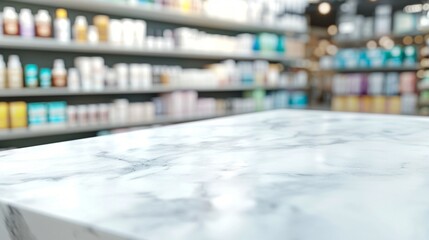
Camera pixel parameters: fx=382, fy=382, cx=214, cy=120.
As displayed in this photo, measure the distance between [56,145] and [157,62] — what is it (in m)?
2.93

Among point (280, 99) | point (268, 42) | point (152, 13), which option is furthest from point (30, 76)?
point (280, 99)

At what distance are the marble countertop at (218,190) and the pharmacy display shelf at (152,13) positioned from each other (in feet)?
7.42

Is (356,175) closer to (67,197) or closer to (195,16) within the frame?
(67,197)

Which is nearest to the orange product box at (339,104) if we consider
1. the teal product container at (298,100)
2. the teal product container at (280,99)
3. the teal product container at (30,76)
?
the teal product container at (298,100)

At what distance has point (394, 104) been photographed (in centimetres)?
446

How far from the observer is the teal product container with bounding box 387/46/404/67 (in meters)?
4.41

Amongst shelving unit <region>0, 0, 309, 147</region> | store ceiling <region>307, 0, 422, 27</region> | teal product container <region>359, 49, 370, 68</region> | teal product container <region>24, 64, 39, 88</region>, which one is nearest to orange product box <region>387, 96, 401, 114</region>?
teal product container <region>359, 49, 370, 68</region>

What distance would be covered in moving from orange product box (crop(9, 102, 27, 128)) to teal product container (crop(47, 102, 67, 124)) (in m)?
0.18

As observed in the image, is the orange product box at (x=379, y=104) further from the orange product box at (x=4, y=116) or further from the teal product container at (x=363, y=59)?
the orange product box at (x=4, y=116)

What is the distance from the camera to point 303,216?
21.4 inches

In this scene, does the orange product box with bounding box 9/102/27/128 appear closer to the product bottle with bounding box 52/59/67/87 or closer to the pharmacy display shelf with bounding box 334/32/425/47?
the product bottle with bounding box 52/59/67/87

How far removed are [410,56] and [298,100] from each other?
1504 mm

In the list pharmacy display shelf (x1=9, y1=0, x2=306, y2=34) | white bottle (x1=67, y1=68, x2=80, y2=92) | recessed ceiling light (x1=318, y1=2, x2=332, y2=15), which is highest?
recessed ceiling light (x1=318, y1=2, x2=332, y2=15)

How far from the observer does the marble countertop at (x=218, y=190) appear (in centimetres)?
50
